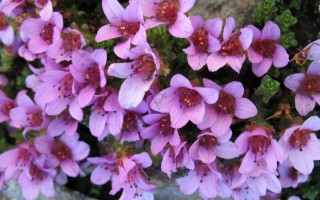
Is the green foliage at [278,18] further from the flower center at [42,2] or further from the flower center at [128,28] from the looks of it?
the flower center at [42,2]

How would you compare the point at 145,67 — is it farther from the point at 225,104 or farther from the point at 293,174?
the point at 293,174

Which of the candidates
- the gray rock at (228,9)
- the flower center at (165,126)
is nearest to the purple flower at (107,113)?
the flower center at (165,126)

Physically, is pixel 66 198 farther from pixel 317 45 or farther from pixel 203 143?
pixel 317 45

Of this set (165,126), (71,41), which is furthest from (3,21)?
(165,126)

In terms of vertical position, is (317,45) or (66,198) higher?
(317,45)

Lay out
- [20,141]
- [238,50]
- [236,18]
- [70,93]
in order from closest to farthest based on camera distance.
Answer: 1. [238,50]
2. [70,93]
3. [236,18]
4. [20,141]

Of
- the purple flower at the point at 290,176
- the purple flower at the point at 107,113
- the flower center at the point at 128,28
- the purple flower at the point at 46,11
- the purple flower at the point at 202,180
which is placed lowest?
the purple flower at the point at 290,176

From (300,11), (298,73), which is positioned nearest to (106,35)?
(298,73)
